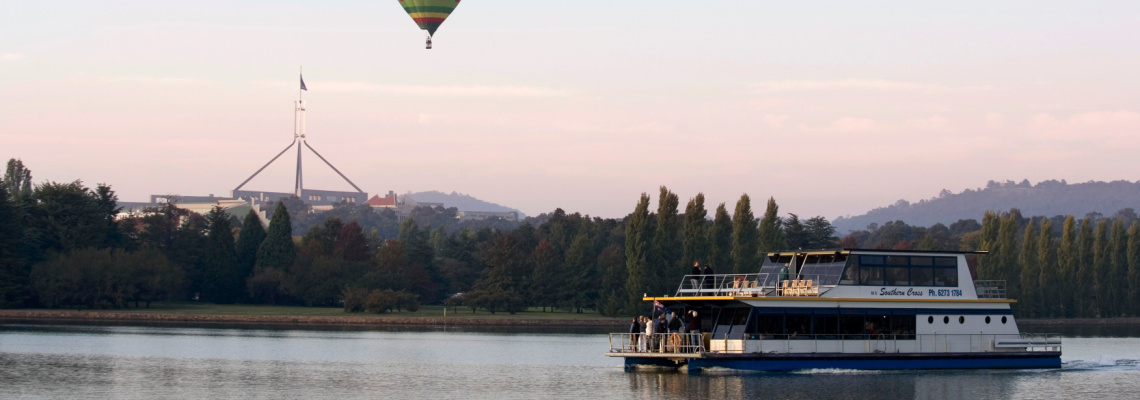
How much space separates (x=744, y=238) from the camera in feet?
289

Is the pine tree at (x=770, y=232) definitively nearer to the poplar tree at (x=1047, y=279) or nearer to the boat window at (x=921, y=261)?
the poplar tree at (x=1047, y=279)

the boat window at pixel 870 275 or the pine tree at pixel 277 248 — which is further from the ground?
the pine tree at pixel 277 248

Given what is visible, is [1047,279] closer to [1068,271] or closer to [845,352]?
[1068,271]

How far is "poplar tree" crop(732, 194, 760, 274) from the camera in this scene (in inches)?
3450

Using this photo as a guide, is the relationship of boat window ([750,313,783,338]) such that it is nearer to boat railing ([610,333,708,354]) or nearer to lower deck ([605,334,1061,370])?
lower deck ([605,334,1061,370])

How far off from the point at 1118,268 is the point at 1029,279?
8817 millimetres

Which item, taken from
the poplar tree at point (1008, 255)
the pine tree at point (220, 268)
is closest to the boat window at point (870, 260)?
the poplar tree at point (1008, 255)

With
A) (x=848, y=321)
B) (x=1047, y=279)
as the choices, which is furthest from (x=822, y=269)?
(x=1047, y=279)

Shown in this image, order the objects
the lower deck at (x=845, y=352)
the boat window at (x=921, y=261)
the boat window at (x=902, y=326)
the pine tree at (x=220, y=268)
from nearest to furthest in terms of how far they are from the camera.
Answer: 1. the lower deck at (x=845, y=352)
2. the boat window at (x=902, y=326)
3. the boat window at (x=921, y=261)
4. the pine tree at (x=220, y=268)

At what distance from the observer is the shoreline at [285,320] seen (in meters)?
80.2

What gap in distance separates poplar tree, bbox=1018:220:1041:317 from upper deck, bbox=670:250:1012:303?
188 feet

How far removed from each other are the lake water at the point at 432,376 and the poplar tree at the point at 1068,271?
42.7 m

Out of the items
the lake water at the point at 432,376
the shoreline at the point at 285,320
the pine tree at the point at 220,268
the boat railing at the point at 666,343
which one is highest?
the pine tree at the point at 220,268

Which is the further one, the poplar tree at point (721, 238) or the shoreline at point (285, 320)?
the poplar tree at point (721, 238)
